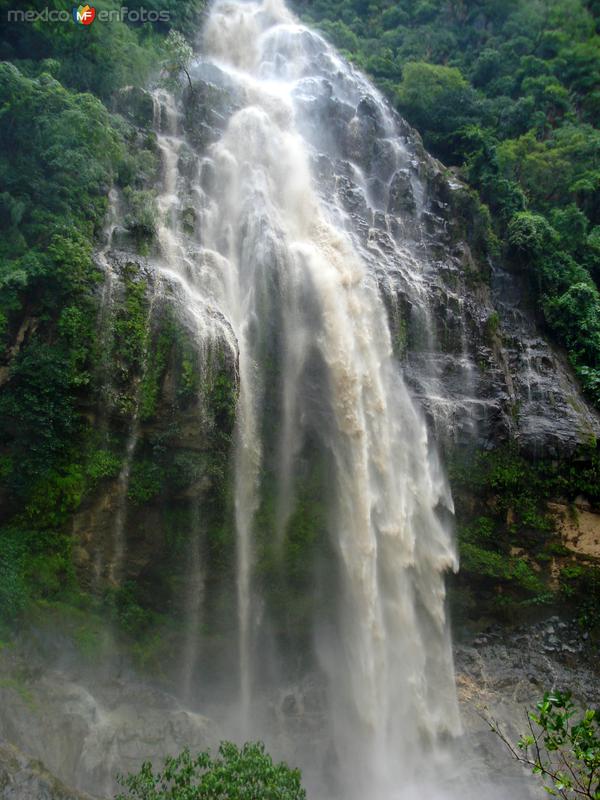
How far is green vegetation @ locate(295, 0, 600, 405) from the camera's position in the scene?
20266 millimetres

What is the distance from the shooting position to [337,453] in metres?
14.2

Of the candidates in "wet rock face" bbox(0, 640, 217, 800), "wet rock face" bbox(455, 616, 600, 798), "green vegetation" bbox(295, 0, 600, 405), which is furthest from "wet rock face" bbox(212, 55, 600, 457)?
"wet rock face" bbox(0, 640, 217, 800)

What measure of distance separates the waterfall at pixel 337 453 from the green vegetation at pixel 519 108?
5727 millimetres

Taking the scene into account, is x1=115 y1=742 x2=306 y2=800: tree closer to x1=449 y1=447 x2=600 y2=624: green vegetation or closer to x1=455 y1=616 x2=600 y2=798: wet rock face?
x1=455 y1=616 x2=600 y2=798: wet rock face

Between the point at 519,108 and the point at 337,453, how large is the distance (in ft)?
72.6

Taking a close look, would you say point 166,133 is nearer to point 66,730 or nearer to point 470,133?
point 470,133

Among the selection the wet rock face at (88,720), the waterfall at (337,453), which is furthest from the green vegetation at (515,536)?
the wet rock face at (88,720)

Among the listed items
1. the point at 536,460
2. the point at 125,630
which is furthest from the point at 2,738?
the point at 536,460

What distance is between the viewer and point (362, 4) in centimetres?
3459

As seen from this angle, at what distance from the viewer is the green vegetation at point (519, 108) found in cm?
2027

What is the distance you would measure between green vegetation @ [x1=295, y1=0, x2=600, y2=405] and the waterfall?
5.73 meters

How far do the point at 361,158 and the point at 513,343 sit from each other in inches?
335

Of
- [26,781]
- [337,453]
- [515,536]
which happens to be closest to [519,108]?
[515,536]

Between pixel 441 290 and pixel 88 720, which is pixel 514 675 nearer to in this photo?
pixel 88 720
